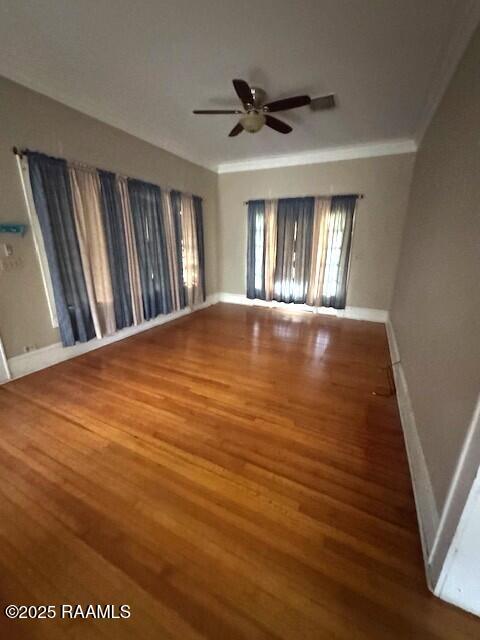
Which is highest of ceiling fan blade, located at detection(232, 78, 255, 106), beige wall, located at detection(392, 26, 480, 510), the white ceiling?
the white ceiling

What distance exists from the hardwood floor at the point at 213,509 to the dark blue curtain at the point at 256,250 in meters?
2.78

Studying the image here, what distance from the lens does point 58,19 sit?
1.69 metres

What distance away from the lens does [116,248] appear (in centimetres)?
312

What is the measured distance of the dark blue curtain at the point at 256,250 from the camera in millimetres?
4660

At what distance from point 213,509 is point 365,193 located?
4.51 m

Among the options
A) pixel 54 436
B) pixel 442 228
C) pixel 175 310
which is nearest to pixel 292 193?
pixel 175 310

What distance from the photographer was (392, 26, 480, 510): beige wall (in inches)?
41.8

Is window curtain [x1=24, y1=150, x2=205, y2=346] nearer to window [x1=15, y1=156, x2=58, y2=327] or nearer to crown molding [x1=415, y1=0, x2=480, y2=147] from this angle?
window [x1=15, y1=156, x2=58, y2=327]

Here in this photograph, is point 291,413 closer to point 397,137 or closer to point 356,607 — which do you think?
point 356,607

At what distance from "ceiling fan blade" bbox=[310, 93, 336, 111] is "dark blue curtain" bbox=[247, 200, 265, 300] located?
191 cm

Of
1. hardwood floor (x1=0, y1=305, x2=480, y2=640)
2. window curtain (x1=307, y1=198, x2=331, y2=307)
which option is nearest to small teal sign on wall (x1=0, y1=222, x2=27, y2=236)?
hardwood floor (x1=0, y1=305, x2=480, y2=640)

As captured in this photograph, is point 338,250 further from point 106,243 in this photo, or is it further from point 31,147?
A: point 31,147

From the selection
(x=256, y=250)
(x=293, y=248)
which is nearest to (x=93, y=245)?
(x=256, y=250)

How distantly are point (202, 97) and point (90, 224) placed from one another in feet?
5.81
